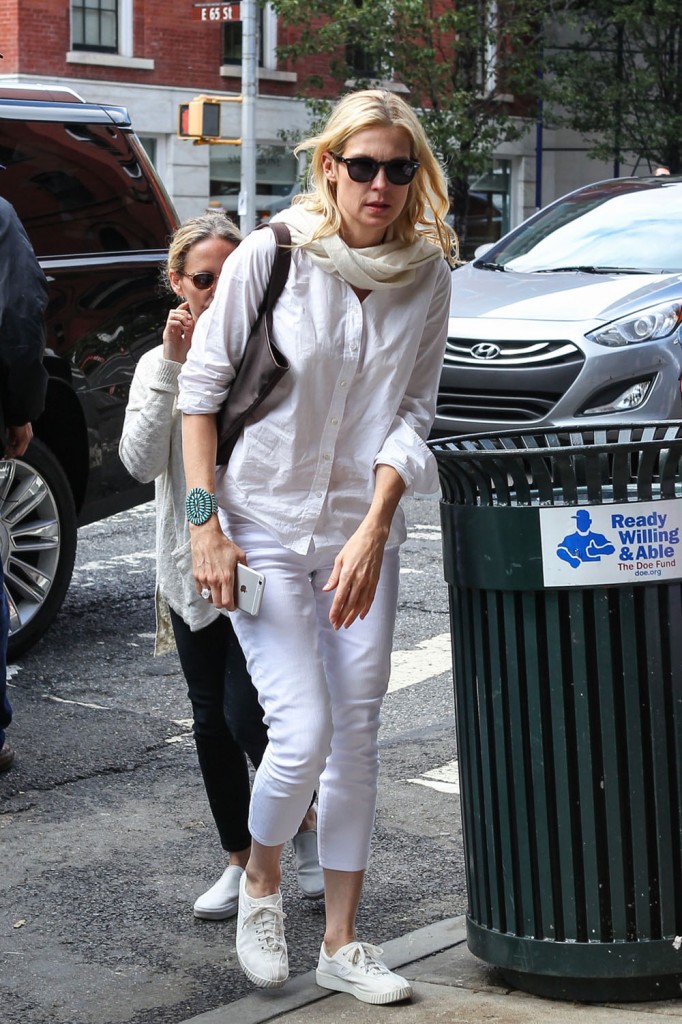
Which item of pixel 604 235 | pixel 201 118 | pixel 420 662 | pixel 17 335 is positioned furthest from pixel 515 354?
pixel 201 118

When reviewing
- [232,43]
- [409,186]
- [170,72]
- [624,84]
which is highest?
[232,43]

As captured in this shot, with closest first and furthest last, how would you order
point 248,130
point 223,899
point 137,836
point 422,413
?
point 422,413 → point 223,899 → point 137,836 → point 248,130

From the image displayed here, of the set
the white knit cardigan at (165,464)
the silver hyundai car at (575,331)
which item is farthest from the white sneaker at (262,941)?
the silver hyundai car at (575,331)

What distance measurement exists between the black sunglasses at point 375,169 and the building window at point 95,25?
25.1 m

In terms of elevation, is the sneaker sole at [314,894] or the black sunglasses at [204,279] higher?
the black sunglasses at [204,279]

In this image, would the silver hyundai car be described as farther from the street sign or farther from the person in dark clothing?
the street sign

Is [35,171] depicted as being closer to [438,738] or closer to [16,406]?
[16,406]

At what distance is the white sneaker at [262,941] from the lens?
3.36 meters

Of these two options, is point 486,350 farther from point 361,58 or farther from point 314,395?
point 361,58

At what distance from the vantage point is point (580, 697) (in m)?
3.10

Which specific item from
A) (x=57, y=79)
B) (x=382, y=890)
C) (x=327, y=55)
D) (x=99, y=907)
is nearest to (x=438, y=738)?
(x=382, y=890)

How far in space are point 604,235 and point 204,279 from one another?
21.0 feet

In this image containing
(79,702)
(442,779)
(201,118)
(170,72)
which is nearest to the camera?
(442,779)

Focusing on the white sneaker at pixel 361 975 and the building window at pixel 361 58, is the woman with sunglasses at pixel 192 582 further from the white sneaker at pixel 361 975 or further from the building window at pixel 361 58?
the building window at pixel 361 58
